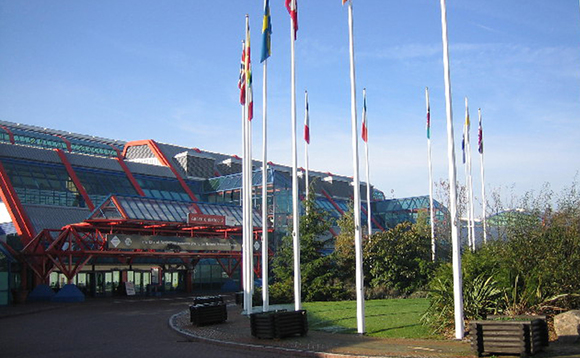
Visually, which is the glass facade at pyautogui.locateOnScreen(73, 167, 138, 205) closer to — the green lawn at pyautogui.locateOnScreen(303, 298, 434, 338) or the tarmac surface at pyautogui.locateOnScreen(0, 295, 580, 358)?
the tarmac surface at pyautogui.locateOnScreen(0, 295, 580, 358)

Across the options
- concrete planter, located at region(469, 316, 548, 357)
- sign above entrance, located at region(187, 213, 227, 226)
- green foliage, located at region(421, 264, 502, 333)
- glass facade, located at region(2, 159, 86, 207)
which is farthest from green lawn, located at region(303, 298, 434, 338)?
glass facade, located at region(2, 159, 86, 207)

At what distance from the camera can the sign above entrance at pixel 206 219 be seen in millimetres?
43844

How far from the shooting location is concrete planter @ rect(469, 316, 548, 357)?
42.2ft

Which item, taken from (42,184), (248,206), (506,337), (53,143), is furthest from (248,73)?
(53,143)

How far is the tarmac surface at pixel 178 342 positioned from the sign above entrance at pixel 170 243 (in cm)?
1304

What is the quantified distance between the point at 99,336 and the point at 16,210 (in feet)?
84.7

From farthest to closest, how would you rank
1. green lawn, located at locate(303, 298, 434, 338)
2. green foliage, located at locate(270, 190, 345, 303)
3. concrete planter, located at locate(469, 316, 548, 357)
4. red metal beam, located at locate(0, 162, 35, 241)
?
red metal beam, located at locate(0, 162, 35, 241)
green foliage, located at locate(270, 190, 345, 303)
green lawn, located at locate(303, 298, 434, 338)
concrete planter, located at locate(469, 316, 548, 357)

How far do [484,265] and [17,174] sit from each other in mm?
37994

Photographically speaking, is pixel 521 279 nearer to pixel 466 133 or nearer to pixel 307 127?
pixel 307 127

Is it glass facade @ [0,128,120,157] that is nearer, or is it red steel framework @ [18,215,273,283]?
red steel framework @ [18,215,273,283]

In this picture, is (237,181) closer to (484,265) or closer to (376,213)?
(376,213)

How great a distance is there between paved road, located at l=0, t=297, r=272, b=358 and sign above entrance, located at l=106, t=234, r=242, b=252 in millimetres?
9036

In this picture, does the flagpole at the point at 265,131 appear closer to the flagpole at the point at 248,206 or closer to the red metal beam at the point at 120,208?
the flagpole at the point at 248,206

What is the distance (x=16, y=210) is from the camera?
140ft
